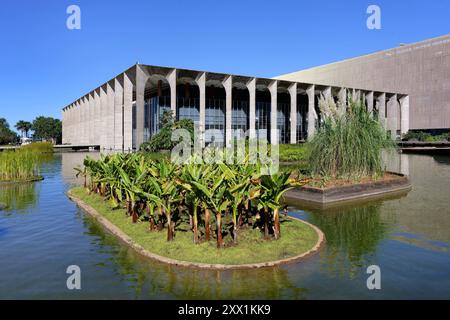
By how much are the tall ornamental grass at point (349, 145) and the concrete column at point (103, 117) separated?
1745 inches

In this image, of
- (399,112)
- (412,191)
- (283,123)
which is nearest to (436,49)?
(399,112)

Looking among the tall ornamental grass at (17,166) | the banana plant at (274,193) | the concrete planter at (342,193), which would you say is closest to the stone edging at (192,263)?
the banana plant at (274,193)

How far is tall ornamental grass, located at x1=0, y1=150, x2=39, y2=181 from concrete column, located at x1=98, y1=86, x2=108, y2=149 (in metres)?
35.8

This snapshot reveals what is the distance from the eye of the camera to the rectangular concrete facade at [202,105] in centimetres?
4362

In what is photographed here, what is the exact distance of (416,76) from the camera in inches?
2606

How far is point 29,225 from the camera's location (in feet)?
32.2

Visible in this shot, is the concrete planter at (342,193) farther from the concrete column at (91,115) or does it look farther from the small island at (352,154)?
the concrete column at (91,115)

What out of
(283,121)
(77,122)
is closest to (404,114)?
(283,121)

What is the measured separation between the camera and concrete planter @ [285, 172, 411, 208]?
1289cm

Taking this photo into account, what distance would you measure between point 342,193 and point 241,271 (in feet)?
26.6

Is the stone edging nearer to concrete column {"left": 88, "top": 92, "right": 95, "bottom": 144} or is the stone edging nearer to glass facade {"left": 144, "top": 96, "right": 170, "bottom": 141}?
glass facade {"left": 144, "top": 96, "right": 170, "bottom": 141}

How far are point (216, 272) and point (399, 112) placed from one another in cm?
7225
